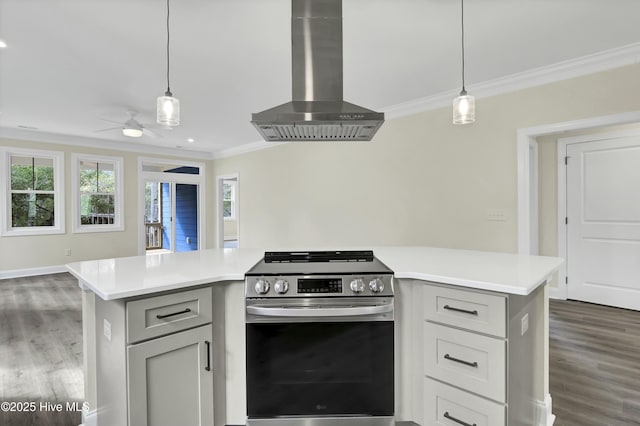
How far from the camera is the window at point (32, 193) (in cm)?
551

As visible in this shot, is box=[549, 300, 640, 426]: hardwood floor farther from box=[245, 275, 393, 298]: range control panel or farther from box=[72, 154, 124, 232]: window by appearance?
box=[72, 154, 124, 232]: window

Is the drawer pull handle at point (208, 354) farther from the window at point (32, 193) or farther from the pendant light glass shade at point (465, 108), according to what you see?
the window at point (32, 193)

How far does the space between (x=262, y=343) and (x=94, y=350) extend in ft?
2.67

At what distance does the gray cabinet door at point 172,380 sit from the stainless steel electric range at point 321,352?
21 centimetres

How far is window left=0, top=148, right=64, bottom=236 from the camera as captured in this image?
18.1ft

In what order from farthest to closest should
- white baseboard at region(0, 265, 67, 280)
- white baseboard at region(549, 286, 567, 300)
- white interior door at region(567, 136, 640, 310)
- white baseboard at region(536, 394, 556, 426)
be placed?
white baseboard at region(0, 265, 67, 280), white baseboard at region(549, 286, 567, 300), white interior door at region(567, 136, 640, 310), white baseboard at region(536, 394, 556, 426)

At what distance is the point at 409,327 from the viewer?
1.66 m

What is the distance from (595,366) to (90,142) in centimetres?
779

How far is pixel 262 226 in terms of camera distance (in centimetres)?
642

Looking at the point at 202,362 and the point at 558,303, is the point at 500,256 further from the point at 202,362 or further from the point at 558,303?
the point at 558,303

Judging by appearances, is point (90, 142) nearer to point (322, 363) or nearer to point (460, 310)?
point (322, 363)

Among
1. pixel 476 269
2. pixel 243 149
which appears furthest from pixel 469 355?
pixel 243 149

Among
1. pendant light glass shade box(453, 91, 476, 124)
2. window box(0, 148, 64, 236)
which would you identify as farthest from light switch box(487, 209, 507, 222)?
window box(0, 148, 64, 236)

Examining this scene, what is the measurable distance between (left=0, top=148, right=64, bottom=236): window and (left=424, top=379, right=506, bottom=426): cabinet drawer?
6816 millimetres
